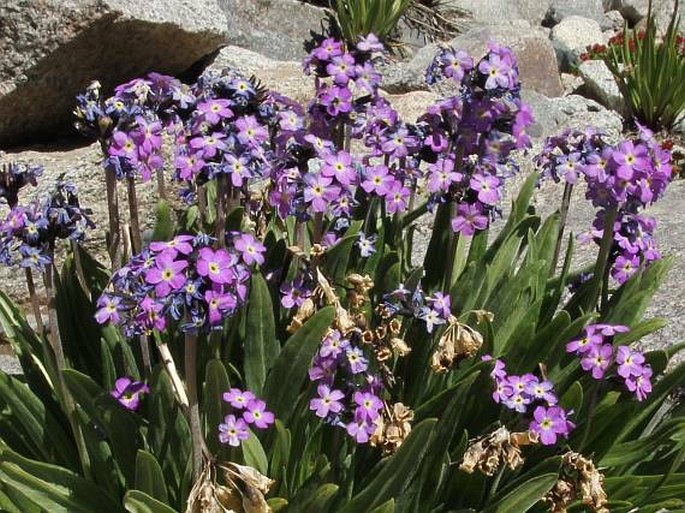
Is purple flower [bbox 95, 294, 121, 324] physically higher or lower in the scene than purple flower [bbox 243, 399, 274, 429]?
higher

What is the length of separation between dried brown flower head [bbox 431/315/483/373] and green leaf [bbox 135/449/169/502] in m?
0.81

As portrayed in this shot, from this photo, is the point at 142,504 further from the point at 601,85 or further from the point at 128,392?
the point at 601,85

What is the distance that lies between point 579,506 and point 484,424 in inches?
16.0

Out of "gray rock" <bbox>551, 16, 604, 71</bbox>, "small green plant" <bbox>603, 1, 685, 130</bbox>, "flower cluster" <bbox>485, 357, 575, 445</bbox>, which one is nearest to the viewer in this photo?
"flower cluster" <bbox>485, 357, 575, 445</bbox>

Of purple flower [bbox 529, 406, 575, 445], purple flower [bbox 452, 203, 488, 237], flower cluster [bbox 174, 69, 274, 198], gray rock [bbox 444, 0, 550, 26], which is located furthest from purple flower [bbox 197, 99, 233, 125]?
gray rock [bbox 444, 0, 550, 26]

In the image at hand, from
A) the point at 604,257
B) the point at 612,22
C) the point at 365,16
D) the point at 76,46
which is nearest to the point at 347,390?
the point at 604,257

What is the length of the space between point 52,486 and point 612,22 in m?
14.7

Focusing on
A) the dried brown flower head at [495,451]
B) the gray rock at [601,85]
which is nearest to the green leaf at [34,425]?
the dried brown flower head at [495,451]

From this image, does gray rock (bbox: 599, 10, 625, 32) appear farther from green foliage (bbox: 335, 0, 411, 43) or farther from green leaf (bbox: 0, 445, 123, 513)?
green leaf (bbox: 0, 445, 123, 513)

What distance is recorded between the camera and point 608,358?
2.88 meters

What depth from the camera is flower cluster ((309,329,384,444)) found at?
2.54 meters

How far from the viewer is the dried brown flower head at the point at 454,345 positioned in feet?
8.96

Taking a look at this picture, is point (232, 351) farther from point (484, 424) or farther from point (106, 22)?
point (106, 22)

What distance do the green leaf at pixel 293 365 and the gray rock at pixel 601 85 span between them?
27.5ft
